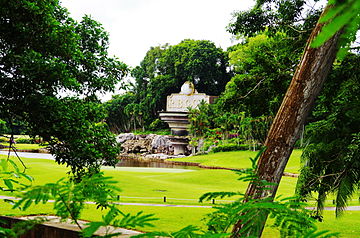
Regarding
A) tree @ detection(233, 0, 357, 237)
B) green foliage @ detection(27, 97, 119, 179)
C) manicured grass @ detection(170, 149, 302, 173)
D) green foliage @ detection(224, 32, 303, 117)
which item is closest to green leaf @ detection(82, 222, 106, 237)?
tree @ detection(233, 0, 357, 237)

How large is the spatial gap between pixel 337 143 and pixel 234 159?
2415 cm

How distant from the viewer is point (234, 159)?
29547mm

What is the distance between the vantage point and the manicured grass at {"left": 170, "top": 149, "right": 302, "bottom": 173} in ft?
86.5

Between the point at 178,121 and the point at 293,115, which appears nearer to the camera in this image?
the point at 293,115

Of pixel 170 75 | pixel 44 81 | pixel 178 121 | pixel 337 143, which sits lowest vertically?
pixel 337 143

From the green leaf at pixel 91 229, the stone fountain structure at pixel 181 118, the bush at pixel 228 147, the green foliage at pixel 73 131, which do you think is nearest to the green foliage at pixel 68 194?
the green leaf at pixel 91 229

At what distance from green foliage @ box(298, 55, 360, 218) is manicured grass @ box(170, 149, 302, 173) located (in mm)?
18992

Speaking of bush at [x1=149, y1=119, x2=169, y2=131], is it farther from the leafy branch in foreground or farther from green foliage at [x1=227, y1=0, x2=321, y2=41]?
the leafy branch in foreground

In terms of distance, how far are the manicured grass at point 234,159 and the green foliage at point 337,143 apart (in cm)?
1899

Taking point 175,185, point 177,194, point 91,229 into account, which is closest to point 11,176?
point 91,229

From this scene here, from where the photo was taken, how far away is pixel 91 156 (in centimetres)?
643

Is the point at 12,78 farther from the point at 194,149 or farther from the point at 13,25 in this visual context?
the point at 194,149

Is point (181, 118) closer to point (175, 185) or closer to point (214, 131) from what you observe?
point (214, 131)

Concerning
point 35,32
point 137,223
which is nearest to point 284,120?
point 137,223
